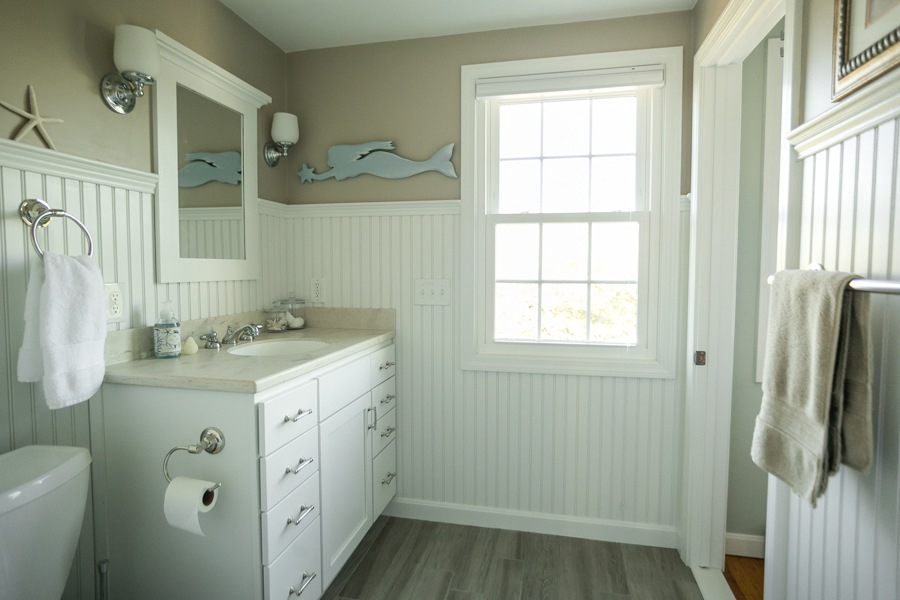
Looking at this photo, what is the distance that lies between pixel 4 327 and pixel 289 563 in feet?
3.46

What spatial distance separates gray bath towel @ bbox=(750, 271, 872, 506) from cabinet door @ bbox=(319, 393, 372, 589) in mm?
1373

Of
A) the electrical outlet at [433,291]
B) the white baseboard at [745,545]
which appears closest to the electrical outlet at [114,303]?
the electrical outlet at [433,291]

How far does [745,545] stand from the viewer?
214cm

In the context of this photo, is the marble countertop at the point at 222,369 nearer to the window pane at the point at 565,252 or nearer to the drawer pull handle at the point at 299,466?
the drawer pull handle at the point at 299,466

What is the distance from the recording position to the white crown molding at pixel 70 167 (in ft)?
4.21

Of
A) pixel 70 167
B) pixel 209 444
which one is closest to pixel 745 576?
pixel 209 444

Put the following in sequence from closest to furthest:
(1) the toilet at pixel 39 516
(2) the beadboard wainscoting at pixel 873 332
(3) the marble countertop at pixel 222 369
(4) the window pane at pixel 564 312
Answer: (2) the beadboard wainscoting at pixel 873 332, (1) the toilet at pixel 39 516, (3) the marble countertop at pixel 222 369, (4) the window pane at pixel 564 312

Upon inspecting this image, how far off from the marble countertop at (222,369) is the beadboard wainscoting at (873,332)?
4.62 feet

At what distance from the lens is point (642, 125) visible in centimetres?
219

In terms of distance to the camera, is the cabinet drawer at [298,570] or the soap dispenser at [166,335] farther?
the soap dispenser at [166,335]

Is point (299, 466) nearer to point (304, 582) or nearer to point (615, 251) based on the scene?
point (304, 582)

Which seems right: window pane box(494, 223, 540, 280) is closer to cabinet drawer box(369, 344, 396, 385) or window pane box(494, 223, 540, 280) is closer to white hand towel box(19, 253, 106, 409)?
cabinet drawer box(369, 344, 396, 385)

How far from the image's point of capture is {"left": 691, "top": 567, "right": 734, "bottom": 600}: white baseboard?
187 cm

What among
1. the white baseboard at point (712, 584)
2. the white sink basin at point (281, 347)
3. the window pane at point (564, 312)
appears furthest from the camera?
the window pane at point (564, 312)
